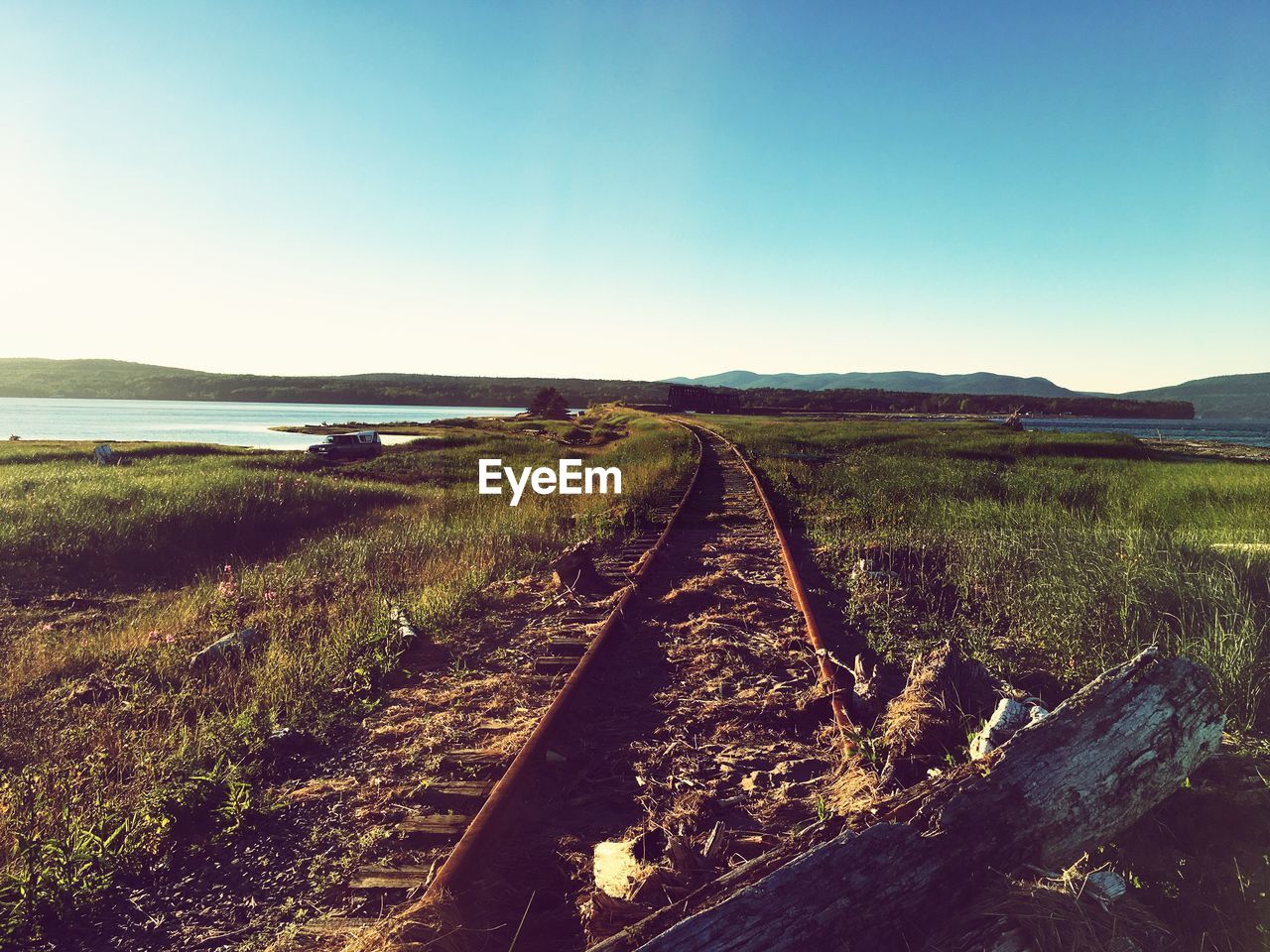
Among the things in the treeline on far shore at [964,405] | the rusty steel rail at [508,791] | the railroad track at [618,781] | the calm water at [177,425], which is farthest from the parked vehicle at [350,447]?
the treeline on far shore at [964,405]

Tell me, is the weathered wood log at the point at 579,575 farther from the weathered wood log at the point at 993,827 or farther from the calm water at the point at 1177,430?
the calm water at the point at 1177,430

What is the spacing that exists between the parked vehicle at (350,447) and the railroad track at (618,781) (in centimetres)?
2794

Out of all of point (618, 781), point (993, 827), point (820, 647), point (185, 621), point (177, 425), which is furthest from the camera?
point (177, 425)

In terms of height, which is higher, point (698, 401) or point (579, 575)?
point (698, 401)

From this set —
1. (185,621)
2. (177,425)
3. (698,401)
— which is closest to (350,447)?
(185,621)

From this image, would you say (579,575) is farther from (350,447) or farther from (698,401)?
(698,401)

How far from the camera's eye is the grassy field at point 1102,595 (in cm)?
259

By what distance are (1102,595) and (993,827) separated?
3878 mm

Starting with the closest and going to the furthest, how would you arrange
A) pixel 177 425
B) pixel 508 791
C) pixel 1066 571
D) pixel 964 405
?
pixel 508 791 < pixel 1066 571 < pixel 177 425 < pixel 964 405

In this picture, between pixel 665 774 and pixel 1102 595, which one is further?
pixel 1102 595

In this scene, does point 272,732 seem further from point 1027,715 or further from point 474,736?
point 1027,715

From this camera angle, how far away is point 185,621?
7.30m

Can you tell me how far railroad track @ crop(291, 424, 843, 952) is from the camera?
100 inches

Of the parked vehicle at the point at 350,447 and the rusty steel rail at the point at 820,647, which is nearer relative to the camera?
the rusty steel rail at the point at 820,647
